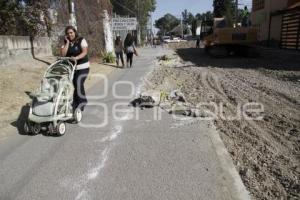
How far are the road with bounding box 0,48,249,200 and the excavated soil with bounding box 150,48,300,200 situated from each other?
28 cm

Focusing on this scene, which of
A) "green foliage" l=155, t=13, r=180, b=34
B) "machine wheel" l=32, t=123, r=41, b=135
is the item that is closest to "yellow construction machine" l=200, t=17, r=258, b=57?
"machine wheel" l=32, t=123, r=41, b=135

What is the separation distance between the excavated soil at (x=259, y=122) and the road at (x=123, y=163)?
278 millimetres

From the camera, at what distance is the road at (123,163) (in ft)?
14.1

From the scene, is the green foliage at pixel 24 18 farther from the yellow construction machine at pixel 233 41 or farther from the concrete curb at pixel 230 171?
the yellow construction machine at pixel 233 41

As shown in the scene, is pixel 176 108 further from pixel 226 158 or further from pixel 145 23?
pixel 145 23

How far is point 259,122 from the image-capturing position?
7344 millimetres

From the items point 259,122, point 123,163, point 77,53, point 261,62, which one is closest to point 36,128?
point 77,53

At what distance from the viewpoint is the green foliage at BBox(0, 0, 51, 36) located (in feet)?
45.2

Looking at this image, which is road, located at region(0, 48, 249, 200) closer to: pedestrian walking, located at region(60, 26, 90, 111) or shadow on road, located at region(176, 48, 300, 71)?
pedestrian walking, located at region(60, 26, 90, 111)

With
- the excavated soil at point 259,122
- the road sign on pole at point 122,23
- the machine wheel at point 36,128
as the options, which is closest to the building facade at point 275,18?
the road sign on pole at point 122,23

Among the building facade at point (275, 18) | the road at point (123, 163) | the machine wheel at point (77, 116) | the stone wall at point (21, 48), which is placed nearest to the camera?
the road at point (123, 163)

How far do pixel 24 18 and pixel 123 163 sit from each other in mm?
11311

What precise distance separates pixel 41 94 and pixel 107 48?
60.2ft

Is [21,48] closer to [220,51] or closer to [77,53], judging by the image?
[77,53]
